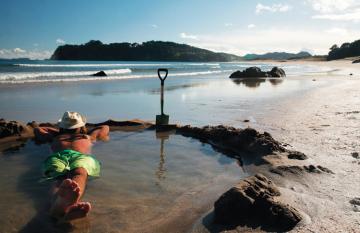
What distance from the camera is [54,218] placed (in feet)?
12.1

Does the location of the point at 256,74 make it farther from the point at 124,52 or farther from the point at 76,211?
the point at 124,52

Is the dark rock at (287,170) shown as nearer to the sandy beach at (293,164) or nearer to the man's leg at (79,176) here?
the sandy beach at (293,164)

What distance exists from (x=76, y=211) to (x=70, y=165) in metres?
1.22

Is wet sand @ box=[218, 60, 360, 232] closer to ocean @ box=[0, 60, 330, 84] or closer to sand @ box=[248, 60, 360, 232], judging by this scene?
sand @ box=[248, 60, 360, 232]

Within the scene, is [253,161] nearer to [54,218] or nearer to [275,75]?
[54,218]

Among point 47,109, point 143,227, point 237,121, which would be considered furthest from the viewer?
point 47,109

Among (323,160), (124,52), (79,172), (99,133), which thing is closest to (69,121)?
(99,133)

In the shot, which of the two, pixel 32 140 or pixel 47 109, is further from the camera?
pixel 47 109

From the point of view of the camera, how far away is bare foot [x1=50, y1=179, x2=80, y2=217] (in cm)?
361

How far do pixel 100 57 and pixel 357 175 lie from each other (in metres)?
143

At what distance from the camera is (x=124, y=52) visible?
14475 centimetres

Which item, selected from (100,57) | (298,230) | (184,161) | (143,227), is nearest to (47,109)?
(184,161)

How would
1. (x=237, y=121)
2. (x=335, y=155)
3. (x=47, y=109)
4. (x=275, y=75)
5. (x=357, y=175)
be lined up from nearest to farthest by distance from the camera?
(x=357, y=175)
(x=335, y=155)
(x=237, y=121)
(x=47, y=109)
(x=275, y=75)

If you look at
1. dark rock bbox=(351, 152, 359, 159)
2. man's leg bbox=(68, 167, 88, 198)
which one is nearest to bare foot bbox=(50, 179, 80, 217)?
man's leg bbox=(68, 167, 88, 198)
